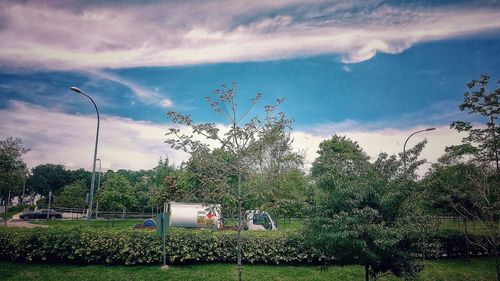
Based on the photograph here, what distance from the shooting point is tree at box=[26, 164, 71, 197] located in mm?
92375

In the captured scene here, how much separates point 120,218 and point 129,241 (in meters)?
43.6

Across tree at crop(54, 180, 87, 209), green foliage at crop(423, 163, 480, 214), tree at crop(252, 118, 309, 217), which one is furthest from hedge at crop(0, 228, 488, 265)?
tree at crop(54, 180, 87, 209)

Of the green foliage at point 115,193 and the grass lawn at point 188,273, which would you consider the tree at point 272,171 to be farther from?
the green foliage at point 115,193

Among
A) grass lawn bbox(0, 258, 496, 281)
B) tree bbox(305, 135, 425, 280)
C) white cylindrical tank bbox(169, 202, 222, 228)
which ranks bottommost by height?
grass lawn bbox(0, 258, 496, 281)

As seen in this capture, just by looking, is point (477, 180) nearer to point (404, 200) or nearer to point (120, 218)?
point (404, 200)

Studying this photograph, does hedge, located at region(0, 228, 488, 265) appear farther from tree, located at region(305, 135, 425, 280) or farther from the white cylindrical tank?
the white cylindrical tank

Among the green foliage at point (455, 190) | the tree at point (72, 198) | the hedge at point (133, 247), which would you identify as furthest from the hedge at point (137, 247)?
the tree at point (72, 198)

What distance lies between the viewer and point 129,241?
12750mm

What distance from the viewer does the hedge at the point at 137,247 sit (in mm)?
12211

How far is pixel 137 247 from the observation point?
41.5 ft

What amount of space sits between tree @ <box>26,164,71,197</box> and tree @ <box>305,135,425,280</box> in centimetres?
10306

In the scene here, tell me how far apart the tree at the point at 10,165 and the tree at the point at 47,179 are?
80.9 meters

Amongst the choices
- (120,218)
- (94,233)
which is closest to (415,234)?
(94,233)

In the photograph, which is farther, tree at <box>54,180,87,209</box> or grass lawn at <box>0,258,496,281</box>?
tree at <box>54,180,87,209</box>
